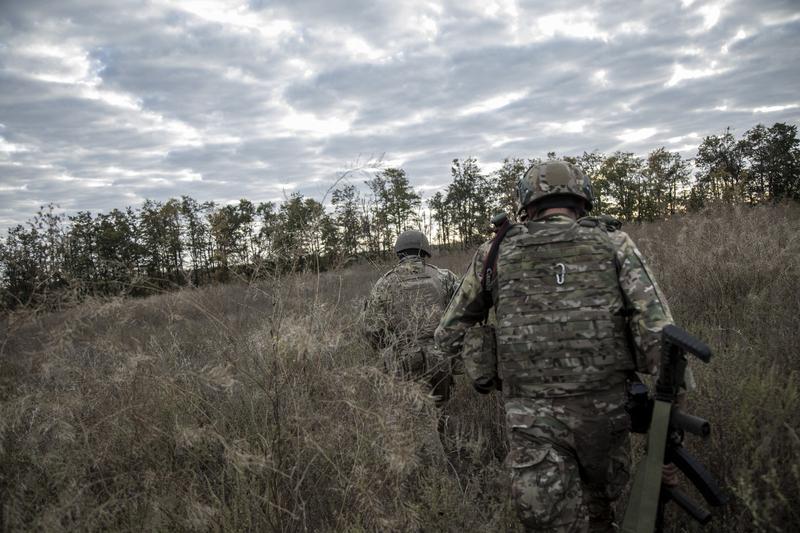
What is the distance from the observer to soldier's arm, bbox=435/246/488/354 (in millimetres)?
2354

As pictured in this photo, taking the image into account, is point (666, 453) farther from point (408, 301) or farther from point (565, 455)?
point (408, 301)

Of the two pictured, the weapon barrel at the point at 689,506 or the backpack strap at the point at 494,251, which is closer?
the weapon barrel at the point at 689,506

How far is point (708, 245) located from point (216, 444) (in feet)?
21.3

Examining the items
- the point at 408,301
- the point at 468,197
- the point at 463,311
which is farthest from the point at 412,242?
the point at 468,197

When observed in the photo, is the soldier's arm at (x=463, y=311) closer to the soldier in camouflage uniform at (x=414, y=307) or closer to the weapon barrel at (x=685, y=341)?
the soldier in camouflage uniform at (x=414, y=307)

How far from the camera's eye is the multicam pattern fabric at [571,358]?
1867 millimetres

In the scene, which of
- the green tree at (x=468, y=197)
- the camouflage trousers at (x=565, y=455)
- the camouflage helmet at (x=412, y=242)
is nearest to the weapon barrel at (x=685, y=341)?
the camouflage trousers at (x=565, y=455)

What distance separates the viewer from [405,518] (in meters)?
2.06

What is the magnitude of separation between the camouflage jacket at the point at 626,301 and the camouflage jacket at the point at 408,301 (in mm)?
677

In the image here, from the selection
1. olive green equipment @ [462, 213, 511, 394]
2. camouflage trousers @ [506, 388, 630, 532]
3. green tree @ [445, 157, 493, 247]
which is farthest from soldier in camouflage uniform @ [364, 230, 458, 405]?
green tree @ [445, 157, 493, 247]

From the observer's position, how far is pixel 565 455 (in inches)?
76.6

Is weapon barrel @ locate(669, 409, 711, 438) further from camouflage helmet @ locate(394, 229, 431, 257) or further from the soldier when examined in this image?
camouflage helmet @ locate(394, 229, 431, 257)

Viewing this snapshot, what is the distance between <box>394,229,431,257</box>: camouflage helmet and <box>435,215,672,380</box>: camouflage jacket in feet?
6.66

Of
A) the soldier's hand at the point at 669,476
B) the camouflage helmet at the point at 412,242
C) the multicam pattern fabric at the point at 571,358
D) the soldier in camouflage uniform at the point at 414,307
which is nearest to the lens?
the soldier's hand at the point at 669,476
